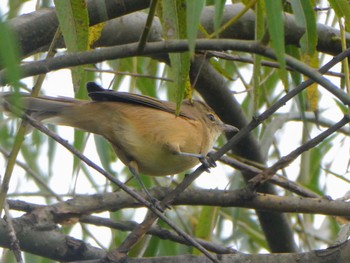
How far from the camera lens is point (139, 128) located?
13.3ft

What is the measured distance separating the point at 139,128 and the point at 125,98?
0.19 metres

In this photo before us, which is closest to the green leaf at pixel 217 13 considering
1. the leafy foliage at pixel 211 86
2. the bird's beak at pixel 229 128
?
the leafy foliage at pixel 211 86

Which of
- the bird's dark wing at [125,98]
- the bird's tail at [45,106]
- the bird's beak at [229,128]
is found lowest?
the bird's tail at [45,106]

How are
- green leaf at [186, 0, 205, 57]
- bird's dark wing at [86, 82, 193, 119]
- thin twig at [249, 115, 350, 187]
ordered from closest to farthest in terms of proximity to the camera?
green leaf at [186, 0, 205, 57] < thin twig at [249, 115, 350, 187] < bird's dark wing at [86, 82, 193, 119]

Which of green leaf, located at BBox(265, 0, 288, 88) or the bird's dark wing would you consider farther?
the bird's dark wing

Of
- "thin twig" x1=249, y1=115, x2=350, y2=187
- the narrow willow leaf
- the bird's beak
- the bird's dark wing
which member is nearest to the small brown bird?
the bird's dark wing

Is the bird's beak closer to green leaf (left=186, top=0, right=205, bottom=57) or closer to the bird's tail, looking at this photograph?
the bird's tail

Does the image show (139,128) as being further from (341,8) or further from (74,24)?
(74,24)

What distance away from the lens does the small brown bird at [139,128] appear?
12.8ft

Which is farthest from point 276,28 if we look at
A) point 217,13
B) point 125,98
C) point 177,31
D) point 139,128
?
point 139,128

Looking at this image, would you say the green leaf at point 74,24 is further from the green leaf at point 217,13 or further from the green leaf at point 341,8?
the green leaf at point 341,8

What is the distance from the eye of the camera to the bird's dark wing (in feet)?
12.5

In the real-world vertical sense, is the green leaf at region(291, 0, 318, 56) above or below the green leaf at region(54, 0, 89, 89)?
above

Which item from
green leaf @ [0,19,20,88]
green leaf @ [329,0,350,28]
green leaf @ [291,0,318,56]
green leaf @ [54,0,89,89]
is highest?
green leaf @ [329,0,350,28]
